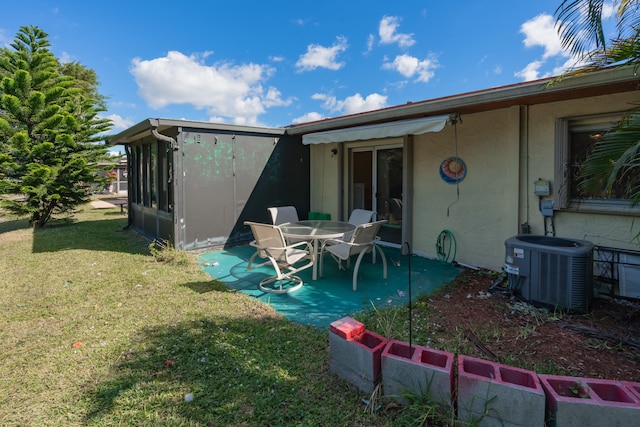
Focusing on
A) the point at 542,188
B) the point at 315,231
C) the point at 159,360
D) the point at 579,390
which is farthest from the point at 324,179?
the point at 579,390

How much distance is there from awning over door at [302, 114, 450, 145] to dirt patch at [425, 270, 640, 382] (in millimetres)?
2939

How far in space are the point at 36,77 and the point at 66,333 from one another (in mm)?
13267

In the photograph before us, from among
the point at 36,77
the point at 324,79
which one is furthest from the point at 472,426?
the point at 324,79

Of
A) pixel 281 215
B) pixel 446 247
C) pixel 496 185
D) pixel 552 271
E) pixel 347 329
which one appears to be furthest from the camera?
pixel 281 215

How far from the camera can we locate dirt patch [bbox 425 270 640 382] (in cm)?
319

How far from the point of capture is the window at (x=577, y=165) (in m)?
4.96

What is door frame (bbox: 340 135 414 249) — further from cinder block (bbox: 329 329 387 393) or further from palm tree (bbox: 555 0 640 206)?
cinder block (bbox: 329 329 387 393)

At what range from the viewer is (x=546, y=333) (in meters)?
3.83

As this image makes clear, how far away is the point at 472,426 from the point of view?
2111 mm

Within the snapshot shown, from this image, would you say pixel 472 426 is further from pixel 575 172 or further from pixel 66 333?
pixel 575 172

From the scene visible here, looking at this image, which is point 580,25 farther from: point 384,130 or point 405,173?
point 405,173

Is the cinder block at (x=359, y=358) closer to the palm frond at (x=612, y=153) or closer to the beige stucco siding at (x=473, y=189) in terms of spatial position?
the palm frond at (x=612, y=153)

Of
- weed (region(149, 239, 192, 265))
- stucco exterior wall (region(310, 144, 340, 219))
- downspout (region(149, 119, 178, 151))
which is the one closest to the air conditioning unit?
stucco exterior wall (region(310, 144, 340, 219))

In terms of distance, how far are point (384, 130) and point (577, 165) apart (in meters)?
3.28
